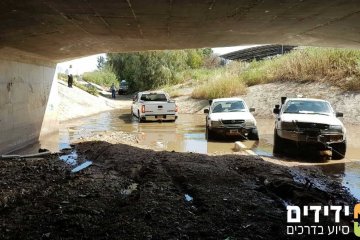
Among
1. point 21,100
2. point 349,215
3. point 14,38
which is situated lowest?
point 349,215

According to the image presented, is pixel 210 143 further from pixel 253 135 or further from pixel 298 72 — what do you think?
pixel 298 72

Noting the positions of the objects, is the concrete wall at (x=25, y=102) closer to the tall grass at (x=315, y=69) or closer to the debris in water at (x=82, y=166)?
the debris in water at (x=82, y=166)

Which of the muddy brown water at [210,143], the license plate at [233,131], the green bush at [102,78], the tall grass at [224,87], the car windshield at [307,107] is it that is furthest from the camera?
the green bush at [102,78]

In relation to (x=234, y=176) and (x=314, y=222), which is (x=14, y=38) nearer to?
(x=234, y=176)

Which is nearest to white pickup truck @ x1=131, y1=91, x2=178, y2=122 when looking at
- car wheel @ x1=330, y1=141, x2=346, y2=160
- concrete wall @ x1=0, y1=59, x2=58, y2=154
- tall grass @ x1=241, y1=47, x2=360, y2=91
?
concrete wall @ x1=0, y1=59, x2=58, y2=154

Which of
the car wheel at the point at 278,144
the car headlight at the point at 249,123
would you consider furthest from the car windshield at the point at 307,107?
the car headlight at the point at 249,123

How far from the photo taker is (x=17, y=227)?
5281 millimetres

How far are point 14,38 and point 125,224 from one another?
665 centimetres

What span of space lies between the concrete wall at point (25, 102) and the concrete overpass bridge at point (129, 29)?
0.03m

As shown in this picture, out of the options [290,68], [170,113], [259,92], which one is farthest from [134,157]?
[290,68]

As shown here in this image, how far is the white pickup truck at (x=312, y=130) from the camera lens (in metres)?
10.9

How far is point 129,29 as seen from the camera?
955cm

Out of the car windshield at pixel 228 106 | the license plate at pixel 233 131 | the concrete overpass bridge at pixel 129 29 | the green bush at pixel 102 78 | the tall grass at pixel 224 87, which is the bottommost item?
the license plate at pixel 233 131

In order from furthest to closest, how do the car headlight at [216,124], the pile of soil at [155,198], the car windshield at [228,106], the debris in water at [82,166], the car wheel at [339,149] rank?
the car windshield at [228,106] < the car headlight at [216,124] < the car wheel at [339,149] < the debris in water at [82,166] < the pile of soil at [155,198]
